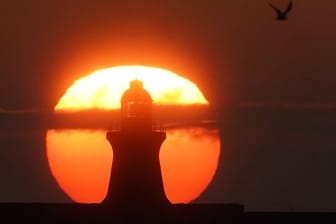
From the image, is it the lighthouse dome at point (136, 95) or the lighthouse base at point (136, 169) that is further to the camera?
the lighthouse base at point (136, 169)

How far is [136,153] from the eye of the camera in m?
52.2

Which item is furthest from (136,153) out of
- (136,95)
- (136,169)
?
(136,95)

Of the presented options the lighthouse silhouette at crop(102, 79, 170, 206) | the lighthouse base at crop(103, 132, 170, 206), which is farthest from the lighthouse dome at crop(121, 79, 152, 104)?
the lighthouse base at crop(103, 132, 170, 206)

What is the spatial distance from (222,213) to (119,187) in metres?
5.98

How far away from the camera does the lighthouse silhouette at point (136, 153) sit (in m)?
51.7

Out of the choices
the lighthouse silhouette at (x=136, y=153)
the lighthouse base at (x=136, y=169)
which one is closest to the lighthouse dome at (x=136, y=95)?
the lighthouse silhouette at (x=136, y=153)

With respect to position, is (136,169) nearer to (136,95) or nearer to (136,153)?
(136,153)

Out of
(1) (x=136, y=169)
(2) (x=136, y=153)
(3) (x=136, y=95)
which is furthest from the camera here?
(1) (x=136, y=169)

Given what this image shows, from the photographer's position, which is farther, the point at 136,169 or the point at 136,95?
the point at 136,169

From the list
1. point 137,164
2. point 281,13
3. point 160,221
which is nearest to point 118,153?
point 137,164

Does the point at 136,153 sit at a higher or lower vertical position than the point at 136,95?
lower

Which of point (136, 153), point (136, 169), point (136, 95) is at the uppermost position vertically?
point (136, 95)

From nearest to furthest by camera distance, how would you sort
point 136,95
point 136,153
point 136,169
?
point 136,95
point 136,153
point 136,169

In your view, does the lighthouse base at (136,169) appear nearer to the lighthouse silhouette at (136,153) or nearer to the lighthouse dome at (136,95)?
the lighthouse silhouette at (136,153)
